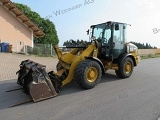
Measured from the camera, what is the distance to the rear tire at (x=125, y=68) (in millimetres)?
9633

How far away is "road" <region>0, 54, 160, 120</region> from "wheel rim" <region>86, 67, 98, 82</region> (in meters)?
0.36

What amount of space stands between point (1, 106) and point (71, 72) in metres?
2.61

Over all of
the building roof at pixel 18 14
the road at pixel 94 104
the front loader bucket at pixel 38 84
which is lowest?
Answer: the road at pixel 94 104

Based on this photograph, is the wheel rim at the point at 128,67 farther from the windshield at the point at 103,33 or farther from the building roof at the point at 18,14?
the building roof at the point at 18,14

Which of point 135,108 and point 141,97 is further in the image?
point 141,97

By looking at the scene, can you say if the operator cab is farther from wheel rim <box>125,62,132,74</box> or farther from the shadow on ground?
the shadow on ground

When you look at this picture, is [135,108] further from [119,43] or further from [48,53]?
[48,53]

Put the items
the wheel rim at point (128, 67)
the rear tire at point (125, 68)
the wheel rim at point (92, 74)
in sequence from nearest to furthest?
1. the wheel rim at point (92, 74)
2. the rear tire at point (125, 68)
3. the wheel rim at point (128, 67)

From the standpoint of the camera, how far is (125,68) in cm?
996

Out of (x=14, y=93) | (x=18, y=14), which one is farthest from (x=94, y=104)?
(x=18, y=14)

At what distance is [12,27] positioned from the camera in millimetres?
25406

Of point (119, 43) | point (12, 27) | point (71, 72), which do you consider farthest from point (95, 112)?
point (12, 27)

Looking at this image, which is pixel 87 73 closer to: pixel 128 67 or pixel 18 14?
pixel 128 67

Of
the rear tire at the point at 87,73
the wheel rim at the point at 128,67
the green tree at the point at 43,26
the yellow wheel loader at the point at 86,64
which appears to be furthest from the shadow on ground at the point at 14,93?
the green tree at the point at 43,26
